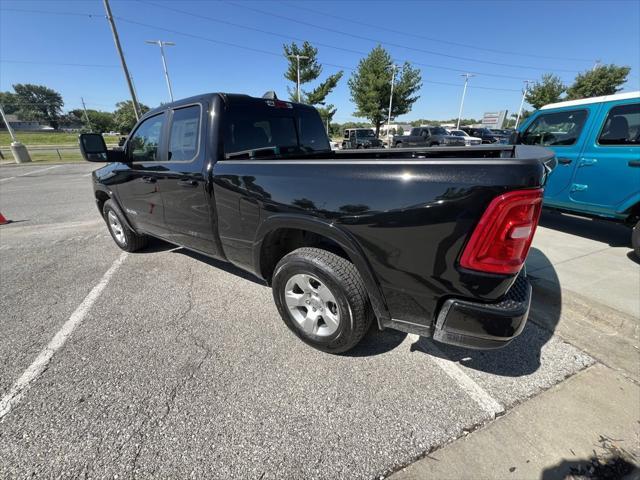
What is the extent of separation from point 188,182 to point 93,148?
1.53 m

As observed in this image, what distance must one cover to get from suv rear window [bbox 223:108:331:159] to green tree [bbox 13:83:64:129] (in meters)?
160

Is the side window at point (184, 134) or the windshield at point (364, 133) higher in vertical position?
the side window at point (184, 134)

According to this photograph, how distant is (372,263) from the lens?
174 centimetres

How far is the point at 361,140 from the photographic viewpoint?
21734mm

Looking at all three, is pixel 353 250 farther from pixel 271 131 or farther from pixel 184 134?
pixel 184 134

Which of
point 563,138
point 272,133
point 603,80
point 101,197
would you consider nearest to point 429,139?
point 563,138

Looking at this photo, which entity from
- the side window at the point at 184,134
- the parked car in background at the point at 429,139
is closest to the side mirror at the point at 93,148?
the side window at the point at 184,134

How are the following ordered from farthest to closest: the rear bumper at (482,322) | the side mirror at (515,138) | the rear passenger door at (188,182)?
the side mirror at (515,138), the rear passenger door at (188,182), the rear bumper at (482,322)

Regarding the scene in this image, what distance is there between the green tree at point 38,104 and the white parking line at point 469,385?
A: 16200 centimetres

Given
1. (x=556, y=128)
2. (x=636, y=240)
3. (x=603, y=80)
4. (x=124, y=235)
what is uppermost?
(x=603, y=80)

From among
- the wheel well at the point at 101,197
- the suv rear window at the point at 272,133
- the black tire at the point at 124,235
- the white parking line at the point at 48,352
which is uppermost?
the suv rear window at the point at 272,133

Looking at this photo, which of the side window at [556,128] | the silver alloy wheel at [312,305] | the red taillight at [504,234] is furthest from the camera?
the side window at [556,128]

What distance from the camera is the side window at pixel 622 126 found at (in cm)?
366

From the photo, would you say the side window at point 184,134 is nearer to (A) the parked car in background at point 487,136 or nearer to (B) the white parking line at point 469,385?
(B) the white parking line at point 469,385
